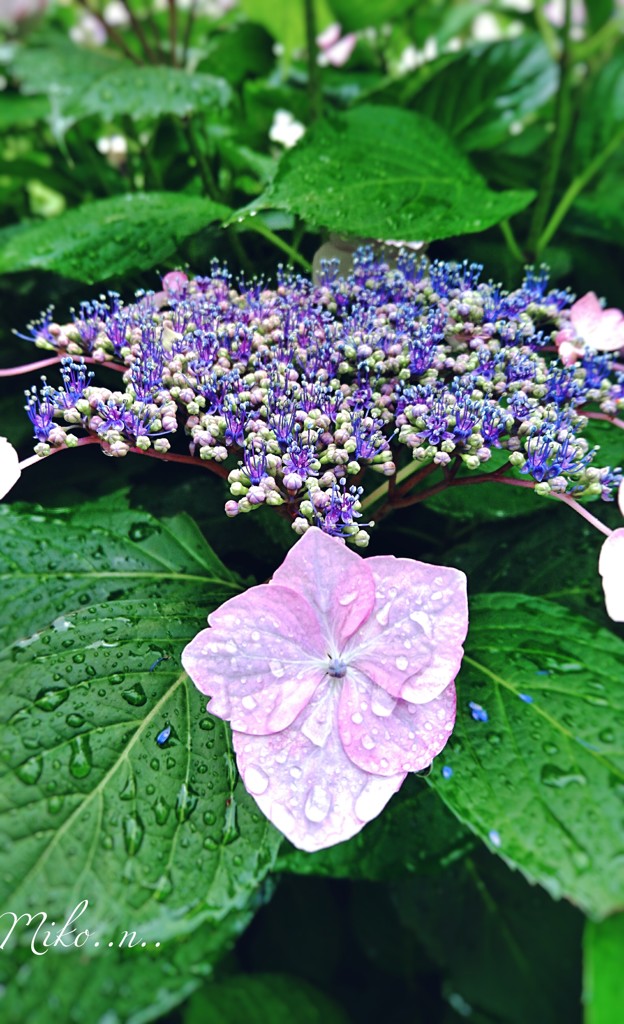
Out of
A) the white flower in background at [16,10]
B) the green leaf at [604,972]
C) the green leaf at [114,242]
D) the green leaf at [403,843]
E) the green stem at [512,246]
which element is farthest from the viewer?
the white flower in background at [16,10]

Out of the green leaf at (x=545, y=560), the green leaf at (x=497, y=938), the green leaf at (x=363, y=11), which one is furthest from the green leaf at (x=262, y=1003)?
the green leaf at (x=363, y=11)

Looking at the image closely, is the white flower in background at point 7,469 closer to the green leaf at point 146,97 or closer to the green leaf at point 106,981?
the green leaf at point 106,981

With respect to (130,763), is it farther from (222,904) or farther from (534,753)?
(534,753)

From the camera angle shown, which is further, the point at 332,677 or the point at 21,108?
the point at 21,108

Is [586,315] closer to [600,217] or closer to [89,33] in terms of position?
[600,217]

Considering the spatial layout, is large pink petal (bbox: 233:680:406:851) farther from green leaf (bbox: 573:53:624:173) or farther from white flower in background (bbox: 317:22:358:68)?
white flower in background (bbox: 317:22:358:68)

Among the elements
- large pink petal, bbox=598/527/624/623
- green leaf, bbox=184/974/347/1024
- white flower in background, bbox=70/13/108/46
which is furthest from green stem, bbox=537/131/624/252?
white flower in background, bbox=70/13/108/46

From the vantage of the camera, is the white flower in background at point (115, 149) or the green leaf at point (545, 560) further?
the white flower in background at point (115, 149)

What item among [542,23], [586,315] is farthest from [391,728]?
[542,23]
